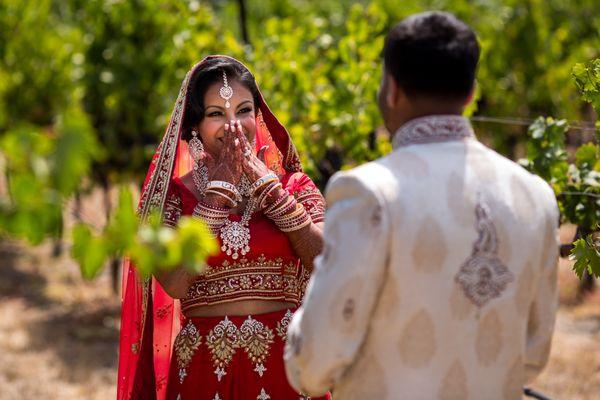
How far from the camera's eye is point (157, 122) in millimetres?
7125

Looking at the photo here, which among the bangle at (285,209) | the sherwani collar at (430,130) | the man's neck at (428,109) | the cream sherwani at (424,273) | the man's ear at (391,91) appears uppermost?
the bangle at (285,209)

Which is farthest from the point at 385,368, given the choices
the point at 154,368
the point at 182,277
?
the point at 154,368

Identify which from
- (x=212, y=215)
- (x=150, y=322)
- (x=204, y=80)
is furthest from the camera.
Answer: (x=150, y=322)

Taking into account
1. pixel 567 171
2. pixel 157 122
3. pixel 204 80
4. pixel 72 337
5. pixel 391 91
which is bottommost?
pixel 391 91

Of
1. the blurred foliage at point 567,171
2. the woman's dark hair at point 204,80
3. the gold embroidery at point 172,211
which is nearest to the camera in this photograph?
the gold embroidery at point 172,211

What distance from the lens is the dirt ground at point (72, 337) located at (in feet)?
20.4

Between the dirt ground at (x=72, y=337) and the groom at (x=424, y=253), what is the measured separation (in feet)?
14.5

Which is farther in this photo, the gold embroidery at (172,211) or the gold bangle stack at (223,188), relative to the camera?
the gold embroidery at (172,211)

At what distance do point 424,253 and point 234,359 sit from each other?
50.0 inches

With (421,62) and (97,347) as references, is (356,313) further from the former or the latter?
(97,347)

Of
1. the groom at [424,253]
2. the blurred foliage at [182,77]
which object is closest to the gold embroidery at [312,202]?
the blurred foliage at [182,77]

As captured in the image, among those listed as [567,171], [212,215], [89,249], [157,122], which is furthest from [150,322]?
[157,122]

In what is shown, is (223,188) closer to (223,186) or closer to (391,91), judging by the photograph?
(223,186)

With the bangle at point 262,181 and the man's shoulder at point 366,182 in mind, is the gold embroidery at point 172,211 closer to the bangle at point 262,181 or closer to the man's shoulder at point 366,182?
the bangle at point 262,181
